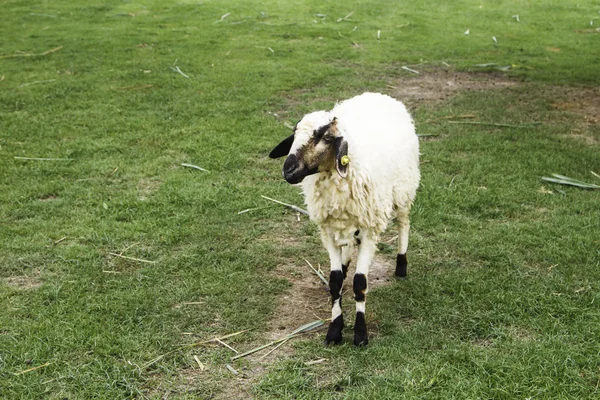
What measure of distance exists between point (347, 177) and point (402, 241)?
3.89ft

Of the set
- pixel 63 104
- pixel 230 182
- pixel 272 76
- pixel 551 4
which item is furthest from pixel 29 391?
pixel 551 4

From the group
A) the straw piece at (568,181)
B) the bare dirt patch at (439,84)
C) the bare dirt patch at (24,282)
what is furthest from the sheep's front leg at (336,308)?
the bare dirt patch at (439,84)

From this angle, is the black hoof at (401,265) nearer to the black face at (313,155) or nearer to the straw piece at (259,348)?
the straw piece at (259,348)

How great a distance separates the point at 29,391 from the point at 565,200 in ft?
17.5

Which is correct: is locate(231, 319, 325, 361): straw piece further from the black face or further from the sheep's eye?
the sheep's eye

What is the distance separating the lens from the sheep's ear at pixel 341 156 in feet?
13.0

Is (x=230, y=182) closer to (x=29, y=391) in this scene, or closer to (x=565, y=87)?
(x=29, y=391)

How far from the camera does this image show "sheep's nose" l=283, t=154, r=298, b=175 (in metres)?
3.89

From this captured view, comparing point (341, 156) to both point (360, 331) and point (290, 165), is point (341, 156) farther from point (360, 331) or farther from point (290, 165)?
point (360, 331)

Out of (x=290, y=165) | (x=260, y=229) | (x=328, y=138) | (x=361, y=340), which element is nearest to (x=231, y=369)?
(x=361, y=340)

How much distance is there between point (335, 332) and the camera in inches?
171

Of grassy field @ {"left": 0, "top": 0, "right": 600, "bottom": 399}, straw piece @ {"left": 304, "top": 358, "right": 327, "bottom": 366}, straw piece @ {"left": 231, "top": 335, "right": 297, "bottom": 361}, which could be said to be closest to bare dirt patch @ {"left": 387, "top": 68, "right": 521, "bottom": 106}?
grassy field @ {"left": 0, "top": 0, "right": 600, "bottom": 399}

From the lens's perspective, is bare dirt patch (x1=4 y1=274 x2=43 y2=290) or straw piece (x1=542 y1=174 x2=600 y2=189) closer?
bare dirt patch (x1=4 y1=274 x2=43 y2=290)

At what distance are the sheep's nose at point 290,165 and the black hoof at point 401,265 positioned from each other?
5.58ft
